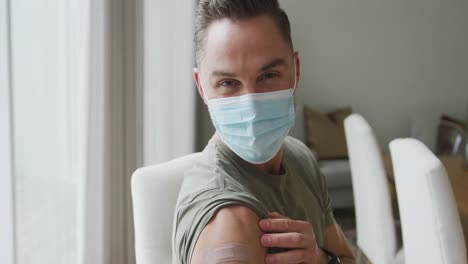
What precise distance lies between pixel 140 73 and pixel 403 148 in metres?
1.18

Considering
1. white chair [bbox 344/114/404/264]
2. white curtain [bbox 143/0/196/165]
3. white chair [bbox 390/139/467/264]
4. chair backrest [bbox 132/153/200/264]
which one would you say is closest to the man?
chair backrest [bbox 132/153/200/264]

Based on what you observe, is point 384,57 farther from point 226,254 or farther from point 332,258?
point 226,254

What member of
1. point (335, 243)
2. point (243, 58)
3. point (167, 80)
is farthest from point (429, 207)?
point (167, 80)

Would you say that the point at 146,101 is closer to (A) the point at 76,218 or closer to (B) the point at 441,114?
(A) the point at 76,218

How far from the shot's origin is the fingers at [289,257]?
0.75 metres

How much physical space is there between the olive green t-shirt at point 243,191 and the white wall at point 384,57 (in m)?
3.48

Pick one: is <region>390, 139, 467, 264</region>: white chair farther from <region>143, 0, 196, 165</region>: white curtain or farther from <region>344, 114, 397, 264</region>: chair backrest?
<region>143, 0, 196, 165</region>: white curtain

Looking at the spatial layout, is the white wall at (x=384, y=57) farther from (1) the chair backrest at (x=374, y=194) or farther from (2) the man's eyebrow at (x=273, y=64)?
(2) the man's eyebrow at (x=273, y=64)

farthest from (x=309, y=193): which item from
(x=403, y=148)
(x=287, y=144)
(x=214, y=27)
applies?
(x=403, y=148)

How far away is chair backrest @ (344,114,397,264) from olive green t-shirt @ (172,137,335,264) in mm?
1089

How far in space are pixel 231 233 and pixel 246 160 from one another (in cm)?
24

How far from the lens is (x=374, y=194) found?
221cm

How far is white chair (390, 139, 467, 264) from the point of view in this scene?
1.52m

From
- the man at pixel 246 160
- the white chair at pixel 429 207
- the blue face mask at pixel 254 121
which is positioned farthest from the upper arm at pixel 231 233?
the white chair at pixel 429 207
